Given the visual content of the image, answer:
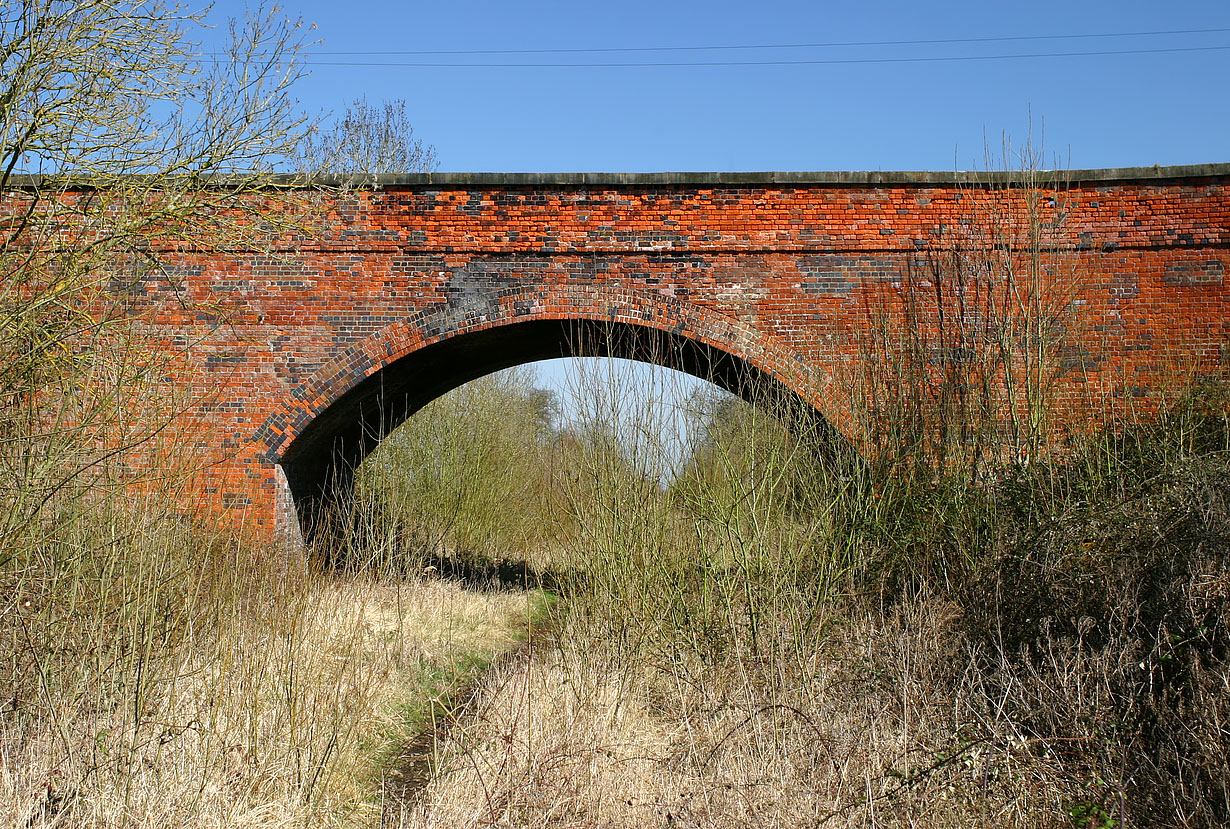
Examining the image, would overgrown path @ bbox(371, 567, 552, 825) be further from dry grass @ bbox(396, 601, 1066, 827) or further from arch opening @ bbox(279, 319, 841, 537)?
arch opening @ bbox(279, 319, 841, 537)

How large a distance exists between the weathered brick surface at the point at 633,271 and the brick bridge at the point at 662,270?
2 centimetres

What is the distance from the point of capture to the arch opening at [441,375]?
35.9 ft

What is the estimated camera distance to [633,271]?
1098 cm

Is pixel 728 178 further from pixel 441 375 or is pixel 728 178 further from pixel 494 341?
pixel 441 375

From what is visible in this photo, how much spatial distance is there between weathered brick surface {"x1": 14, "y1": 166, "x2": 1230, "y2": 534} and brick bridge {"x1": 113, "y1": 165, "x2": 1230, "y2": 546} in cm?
2

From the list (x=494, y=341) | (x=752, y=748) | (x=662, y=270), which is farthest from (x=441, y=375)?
(x=752, y=748)

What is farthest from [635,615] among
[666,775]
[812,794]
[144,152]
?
[144,152]

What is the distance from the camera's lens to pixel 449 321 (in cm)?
1089

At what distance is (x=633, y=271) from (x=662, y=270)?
0.33 metres

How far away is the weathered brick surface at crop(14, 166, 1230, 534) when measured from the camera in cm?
1070

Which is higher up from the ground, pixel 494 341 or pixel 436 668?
pixel 494 341

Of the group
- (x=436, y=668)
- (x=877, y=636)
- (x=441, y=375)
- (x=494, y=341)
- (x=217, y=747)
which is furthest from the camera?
(x=441, y=375)

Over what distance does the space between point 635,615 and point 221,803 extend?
120 inches

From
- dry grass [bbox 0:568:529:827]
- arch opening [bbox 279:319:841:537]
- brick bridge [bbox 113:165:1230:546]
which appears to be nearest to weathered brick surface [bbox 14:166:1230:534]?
brick bridge [bbox 113:165:1230:546]
